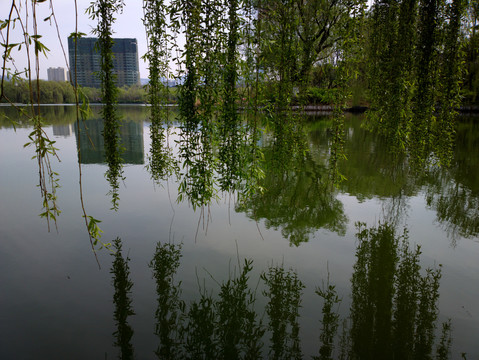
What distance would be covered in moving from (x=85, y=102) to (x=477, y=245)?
3.51m

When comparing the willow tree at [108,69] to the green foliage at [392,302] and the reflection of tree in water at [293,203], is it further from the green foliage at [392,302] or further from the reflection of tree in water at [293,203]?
the green foliage at [392,302]

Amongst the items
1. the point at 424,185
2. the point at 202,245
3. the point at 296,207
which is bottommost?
the point at 202,245

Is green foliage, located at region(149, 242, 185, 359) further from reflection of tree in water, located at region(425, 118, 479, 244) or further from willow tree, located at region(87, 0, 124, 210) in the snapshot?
reflection of tree in water, located at region(425, 118, 479, 244)

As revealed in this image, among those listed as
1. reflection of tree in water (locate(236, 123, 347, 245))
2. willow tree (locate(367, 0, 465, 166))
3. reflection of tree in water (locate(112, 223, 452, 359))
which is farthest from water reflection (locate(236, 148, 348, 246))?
willow tree (locate(367, 0, 465, 166))

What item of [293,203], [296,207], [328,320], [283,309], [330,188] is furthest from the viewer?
[330,188]

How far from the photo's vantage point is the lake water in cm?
206

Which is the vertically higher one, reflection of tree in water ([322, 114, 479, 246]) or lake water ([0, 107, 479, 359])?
reflection of tree in water ([322, 114, 479, 246])

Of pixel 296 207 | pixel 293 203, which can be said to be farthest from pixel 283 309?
pixel 293 203

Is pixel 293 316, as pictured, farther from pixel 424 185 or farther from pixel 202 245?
pixel 424 185

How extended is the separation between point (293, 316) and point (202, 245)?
124 cm

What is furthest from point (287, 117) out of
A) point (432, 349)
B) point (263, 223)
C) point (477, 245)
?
point (432, 349)

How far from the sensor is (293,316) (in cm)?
220

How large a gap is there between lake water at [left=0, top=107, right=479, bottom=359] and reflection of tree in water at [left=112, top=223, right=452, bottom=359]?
0.17ft

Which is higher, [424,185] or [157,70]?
[157,70]
